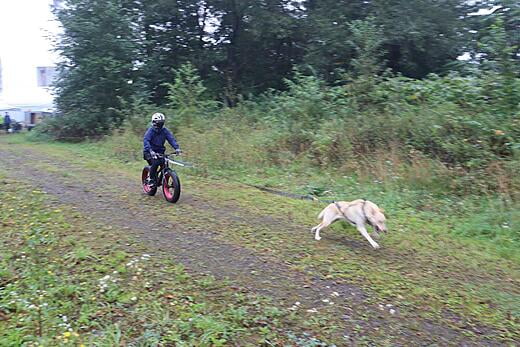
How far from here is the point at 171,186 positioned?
8.45 m

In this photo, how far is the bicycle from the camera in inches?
326

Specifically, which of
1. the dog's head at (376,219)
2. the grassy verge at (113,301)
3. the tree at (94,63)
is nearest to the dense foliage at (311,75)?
the tree at (94,63)

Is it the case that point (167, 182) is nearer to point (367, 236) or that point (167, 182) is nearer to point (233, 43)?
point (367, 236)

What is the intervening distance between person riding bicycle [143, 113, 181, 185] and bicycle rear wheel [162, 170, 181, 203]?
10.9 inches

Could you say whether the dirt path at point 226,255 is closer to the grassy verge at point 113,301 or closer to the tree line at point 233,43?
the grassy verge at point 113,301

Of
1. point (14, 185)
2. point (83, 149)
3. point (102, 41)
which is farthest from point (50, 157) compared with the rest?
point (102, 41)

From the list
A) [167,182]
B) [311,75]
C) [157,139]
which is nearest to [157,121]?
[157,139]

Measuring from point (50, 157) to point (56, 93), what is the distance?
27.1 ft

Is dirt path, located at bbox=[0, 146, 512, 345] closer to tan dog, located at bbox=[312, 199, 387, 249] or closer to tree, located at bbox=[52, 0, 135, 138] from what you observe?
tan dog, located at bbox=[312, 199, 387, 249]

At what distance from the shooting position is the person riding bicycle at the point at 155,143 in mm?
8516

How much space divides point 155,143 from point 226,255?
3.77m

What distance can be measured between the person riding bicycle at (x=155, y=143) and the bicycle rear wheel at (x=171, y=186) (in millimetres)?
278

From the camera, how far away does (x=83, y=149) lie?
17.9 m

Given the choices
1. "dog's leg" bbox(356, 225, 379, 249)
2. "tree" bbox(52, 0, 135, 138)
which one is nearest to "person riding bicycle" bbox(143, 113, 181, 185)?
"dog's leg" bbox(356, 225, 379, 249)
